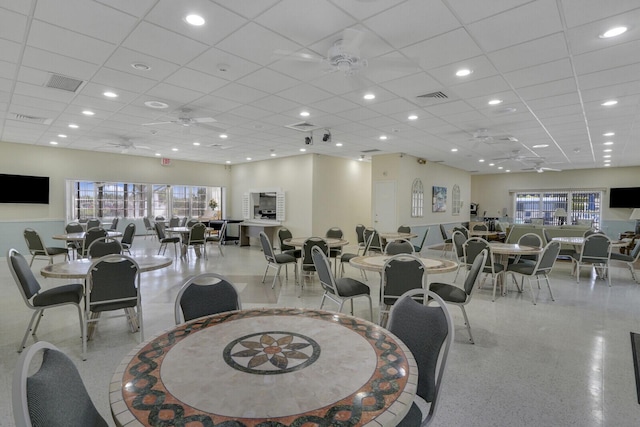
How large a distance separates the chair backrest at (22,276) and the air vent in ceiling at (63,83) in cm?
225

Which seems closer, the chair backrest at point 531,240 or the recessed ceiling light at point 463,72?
the recessed ceiling light at point 463,72

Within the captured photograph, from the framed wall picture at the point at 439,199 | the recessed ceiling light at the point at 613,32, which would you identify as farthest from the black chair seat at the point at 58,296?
the framed wall picture at the point at 439,199

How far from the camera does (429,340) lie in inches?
67.7

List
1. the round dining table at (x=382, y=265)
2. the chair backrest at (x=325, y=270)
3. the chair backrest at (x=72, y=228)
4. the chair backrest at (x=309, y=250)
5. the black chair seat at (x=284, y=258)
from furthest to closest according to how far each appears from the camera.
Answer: the chair backrest at (x=72, y=228) < the black chair seat at (x=284, y=258) < the chair backrest at (x=309, y=250) < the round dining table at (x=382, y=265) < the chair backrest at (x=325, y=270)

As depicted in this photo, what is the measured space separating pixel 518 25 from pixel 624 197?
43.5 feet

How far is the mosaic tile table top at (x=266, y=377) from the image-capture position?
3.51ft

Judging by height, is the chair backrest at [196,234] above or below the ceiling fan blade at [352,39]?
below

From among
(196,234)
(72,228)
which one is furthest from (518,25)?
(72,228)

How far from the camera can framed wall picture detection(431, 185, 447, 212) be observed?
1153 cm

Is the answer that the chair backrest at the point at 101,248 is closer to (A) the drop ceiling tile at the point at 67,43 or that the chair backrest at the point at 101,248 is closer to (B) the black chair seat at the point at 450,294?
(A) the drop ceiling tile at the point at 67,43

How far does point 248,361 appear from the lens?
1.42 m

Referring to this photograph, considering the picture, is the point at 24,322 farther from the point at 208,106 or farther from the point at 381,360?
the point at 381,360

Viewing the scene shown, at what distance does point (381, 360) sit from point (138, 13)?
316 centimetres

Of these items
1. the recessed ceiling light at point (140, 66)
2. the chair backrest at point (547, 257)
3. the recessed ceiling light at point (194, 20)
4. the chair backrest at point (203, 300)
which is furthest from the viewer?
the chair backrest at point (547, 257)
